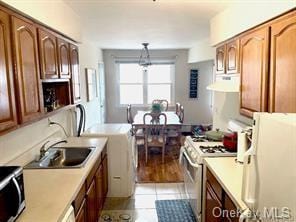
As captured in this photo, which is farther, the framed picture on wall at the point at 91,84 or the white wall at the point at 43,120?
the framed picture on wall at the point at 91,84

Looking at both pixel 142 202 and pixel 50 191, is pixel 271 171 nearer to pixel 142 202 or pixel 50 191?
pixel 50 191

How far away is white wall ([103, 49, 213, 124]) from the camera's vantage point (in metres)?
7.36

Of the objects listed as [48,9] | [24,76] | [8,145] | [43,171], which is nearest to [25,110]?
[24,76]

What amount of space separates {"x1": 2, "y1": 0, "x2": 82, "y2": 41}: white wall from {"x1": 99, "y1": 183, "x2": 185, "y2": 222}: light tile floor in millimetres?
2127

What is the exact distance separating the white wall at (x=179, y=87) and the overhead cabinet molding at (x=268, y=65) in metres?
4.77

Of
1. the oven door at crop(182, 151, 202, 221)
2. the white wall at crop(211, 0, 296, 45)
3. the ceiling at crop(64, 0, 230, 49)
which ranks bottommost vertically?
the oven door at crop(182, 151, 202, 221)

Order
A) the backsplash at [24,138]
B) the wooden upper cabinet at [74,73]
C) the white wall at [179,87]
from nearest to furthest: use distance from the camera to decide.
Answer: the backsplash at [24,138] < the wooden upper cabinet at [74,73] < the white wall at [179,87]

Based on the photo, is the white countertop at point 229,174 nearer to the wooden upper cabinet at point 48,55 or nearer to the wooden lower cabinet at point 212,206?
the wooden lower cabinet at point 212,206

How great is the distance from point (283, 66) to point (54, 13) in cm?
195

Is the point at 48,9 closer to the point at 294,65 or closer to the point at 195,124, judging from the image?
the point at 294,65

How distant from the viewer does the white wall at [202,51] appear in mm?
5211

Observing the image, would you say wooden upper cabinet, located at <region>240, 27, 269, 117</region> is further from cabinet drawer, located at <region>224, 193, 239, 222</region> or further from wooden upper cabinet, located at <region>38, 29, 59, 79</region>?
wooden upper cabinet, located at <region>38, 29, 59, 79</region>

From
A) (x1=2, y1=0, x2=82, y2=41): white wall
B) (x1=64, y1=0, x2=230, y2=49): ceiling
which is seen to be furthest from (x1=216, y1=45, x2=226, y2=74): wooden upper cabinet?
(x1=2, y1=0, x2=82, y2=41): white wall

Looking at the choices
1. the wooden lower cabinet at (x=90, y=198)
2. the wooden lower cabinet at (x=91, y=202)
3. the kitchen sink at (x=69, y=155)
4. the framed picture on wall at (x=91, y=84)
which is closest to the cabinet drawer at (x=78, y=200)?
the wooden lower cabinet at (x=90, y=198)
